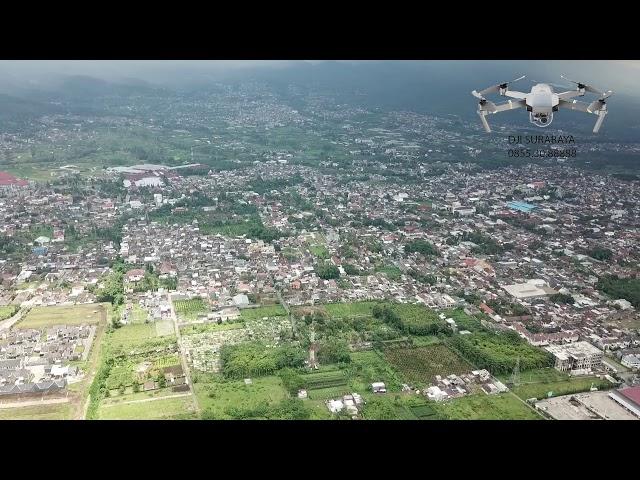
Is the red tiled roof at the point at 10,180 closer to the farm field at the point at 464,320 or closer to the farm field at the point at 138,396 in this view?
the farm field at the point at 138,396

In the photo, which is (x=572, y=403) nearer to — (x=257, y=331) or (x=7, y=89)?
(x=257, y=331)

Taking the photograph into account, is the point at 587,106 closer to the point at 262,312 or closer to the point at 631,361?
the point at 631,361

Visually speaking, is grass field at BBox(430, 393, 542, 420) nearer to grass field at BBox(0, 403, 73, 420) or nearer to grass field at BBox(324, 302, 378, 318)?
grass field at BBox(324, 302, 378, 318)

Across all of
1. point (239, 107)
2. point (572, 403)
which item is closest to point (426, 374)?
point (572, 403)

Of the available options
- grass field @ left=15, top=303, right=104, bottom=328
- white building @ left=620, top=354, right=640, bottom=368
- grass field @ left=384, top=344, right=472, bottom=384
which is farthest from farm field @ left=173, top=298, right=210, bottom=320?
white building @ left=620, top=354, right=640, bottom=368

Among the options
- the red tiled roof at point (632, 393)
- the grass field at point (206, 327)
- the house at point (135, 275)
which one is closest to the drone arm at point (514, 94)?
the red tiled roof at point (632, 393)
